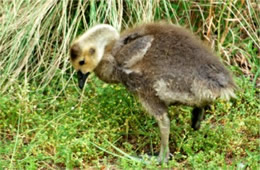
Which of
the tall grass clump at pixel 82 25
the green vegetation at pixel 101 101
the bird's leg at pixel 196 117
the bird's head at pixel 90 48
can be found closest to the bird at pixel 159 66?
the bird's head at pixel 90 48

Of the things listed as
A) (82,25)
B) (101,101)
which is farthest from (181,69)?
(82,25)

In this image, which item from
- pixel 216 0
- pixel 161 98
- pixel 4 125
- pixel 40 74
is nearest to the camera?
pixel 161 98

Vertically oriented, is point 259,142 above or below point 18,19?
below

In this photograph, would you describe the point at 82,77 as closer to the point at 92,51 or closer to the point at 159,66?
the point at 92,51

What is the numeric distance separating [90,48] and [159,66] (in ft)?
1.74

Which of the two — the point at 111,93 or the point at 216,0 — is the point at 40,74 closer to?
the point at 111,93

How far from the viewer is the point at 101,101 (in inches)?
211

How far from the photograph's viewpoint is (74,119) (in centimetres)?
520

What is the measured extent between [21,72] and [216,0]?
71.3 inches

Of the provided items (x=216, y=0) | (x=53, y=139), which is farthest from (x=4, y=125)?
(x=216, y=0)

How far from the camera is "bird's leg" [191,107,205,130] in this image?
5043 mm

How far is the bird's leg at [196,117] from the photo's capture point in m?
5.04

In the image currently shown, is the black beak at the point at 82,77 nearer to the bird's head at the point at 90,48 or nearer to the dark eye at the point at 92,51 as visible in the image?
the bird's head at the point at 90,48

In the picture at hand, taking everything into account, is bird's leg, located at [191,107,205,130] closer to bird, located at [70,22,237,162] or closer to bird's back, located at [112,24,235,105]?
bird, located at [70,22,237,162]
